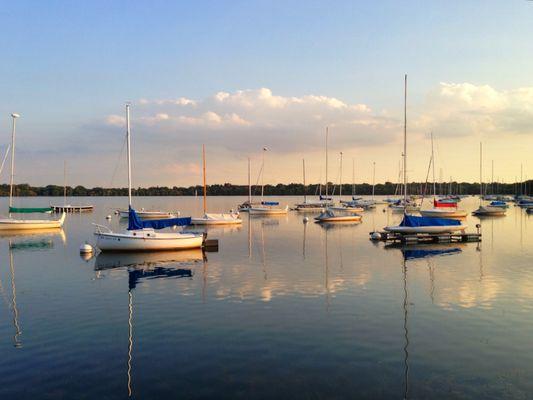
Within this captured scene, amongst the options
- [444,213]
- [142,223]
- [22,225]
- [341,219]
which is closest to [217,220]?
[341,219]

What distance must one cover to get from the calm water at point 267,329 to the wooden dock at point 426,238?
12497 mm

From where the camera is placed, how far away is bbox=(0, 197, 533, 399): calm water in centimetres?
1255

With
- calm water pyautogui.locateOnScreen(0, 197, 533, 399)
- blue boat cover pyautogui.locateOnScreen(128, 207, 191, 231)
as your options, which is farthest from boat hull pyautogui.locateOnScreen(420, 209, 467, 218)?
blue boat cover pyautogui.locateOnScreen(128, 207, 191, 231)

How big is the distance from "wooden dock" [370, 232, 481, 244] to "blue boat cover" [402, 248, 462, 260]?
5295mm

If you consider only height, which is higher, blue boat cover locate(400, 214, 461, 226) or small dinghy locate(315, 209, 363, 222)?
blue boat cover locate(400, 214, 461, 226)

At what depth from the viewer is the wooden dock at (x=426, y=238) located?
46969 mm

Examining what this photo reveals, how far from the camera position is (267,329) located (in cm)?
1752

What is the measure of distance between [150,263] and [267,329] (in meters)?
18.3

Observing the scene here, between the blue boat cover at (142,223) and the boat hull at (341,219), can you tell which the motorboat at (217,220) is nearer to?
the boat hull at (341,219)

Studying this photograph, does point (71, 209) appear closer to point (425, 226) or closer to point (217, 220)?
point (217, 220)

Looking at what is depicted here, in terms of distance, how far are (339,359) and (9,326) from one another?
12.8 meters

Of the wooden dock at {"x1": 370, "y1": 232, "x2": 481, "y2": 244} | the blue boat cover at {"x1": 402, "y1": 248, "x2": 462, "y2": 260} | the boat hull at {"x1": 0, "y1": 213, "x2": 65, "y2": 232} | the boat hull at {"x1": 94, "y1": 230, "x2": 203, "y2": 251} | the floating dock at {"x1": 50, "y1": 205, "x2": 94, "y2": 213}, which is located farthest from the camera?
the floating dock at {"x1": 50, "y1": 205, "x2": 94, "y2": 213}

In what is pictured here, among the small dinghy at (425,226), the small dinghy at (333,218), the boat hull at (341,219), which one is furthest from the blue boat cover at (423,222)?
the small dinghy at (333,218)

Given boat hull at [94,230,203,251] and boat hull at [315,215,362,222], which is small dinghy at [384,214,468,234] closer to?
boat hull at [94,230,203,251]
